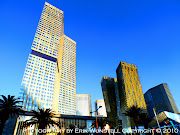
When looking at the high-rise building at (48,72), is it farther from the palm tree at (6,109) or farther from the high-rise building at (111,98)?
the palm tree at (6,109)

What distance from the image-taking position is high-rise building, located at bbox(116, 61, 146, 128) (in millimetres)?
125494

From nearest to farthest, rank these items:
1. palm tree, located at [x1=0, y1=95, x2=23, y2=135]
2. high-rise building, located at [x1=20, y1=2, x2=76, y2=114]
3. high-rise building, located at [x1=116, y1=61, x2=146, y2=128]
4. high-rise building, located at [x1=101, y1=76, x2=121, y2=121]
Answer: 1. palm tree, located at [x1=0, y1=95, x2=23, y2=135]
2. high-rise building, located at [x1=20, y1=2, x2=76, y2=114]
3. high-rise building, located at [x1=116, y1=61, x2=146, y2=128]
4. high-rise building, located at [x1=101, y1=76, x2=121, y2=121]

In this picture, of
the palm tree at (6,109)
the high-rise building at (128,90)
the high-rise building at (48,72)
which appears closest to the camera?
the palm tree at (6,109)

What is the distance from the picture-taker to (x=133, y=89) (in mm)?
132750

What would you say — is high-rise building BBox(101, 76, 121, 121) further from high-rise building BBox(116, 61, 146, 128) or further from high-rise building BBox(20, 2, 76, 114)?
high-rise building BBox(20, 2, 76, 114)

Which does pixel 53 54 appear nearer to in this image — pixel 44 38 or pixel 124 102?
pixel 44 38

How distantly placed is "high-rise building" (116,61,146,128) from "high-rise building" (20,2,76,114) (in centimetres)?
7038

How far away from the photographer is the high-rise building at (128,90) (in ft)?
412

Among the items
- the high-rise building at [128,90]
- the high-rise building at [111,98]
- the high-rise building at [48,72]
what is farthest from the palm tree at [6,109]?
the high-rise building at [111,98]

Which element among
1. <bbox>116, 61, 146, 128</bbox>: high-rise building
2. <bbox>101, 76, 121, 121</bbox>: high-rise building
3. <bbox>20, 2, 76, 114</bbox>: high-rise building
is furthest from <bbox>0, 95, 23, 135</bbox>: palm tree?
<bbox>101, 76, 121, 121</bbox>: high-rise building

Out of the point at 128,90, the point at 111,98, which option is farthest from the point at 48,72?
the point at 111,98

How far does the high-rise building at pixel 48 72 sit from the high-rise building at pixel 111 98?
46770mm

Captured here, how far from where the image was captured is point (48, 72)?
12712 cm

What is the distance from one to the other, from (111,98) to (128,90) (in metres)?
36.0
